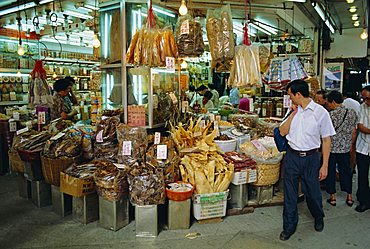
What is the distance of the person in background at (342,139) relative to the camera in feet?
14.5

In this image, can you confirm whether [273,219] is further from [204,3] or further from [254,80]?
[204,3]

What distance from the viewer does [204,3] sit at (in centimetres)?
489

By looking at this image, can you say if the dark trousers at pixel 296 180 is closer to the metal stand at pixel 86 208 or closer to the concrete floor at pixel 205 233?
the concrete floor at pixel 205 233

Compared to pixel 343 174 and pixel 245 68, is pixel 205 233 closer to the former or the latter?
pixel 245 68

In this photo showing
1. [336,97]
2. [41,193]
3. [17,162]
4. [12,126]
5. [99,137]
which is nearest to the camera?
[99,137]

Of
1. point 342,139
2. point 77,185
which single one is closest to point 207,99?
point 342,139

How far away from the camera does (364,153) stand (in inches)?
165

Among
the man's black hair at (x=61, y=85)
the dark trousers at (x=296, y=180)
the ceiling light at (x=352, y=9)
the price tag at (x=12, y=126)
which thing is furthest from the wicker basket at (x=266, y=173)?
the ceiling light at (x=352, y=9)

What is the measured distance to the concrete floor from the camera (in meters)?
3.34

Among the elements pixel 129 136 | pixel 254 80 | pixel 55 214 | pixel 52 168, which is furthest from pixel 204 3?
pixel 55 214

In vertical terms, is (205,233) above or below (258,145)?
below

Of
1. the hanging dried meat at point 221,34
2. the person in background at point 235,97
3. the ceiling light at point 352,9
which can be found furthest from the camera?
the person in background at point 235,97

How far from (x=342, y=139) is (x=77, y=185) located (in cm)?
346

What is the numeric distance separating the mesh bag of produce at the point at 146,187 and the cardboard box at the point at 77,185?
561mm
